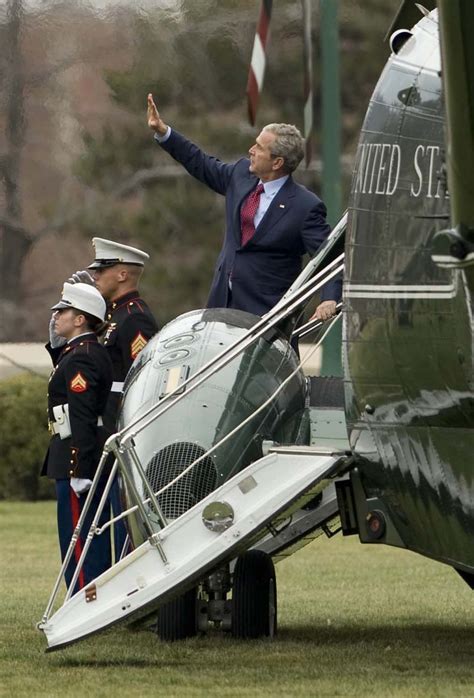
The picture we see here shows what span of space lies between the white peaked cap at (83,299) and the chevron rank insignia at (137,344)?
390 mm

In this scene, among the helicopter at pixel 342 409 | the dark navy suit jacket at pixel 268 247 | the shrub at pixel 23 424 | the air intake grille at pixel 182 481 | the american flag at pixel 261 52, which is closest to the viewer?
the american flag at pixel 261 52

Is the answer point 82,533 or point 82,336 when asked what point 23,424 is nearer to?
point 82,533

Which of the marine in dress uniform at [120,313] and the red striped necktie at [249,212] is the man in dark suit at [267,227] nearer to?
the red striped necktie at [249,212]

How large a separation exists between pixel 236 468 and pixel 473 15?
11.9 ft

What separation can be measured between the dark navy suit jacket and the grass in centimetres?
194

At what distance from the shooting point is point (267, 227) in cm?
1055

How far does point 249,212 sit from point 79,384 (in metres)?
1.38

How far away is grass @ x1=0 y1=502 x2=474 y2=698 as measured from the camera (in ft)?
26.9

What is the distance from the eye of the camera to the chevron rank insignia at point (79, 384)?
1064 cm

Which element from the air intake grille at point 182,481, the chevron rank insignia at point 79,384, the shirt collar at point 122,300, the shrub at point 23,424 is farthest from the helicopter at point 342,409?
the shrub at point 23,424

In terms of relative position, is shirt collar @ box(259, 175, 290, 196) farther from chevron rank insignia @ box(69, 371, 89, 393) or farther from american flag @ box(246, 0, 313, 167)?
american flag @ box(246, 0, 313, 167)

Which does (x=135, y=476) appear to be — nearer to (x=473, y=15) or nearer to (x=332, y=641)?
(x=332, y=641)

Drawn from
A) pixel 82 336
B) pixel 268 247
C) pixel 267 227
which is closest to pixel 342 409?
pixel 268 247

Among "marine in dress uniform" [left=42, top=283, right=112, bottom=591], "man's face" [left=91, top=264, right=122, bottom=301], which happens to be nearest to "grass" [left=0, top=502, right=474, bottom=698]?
"marine in dress uniform" [left=42, top=283, right=112, bottom=591]
